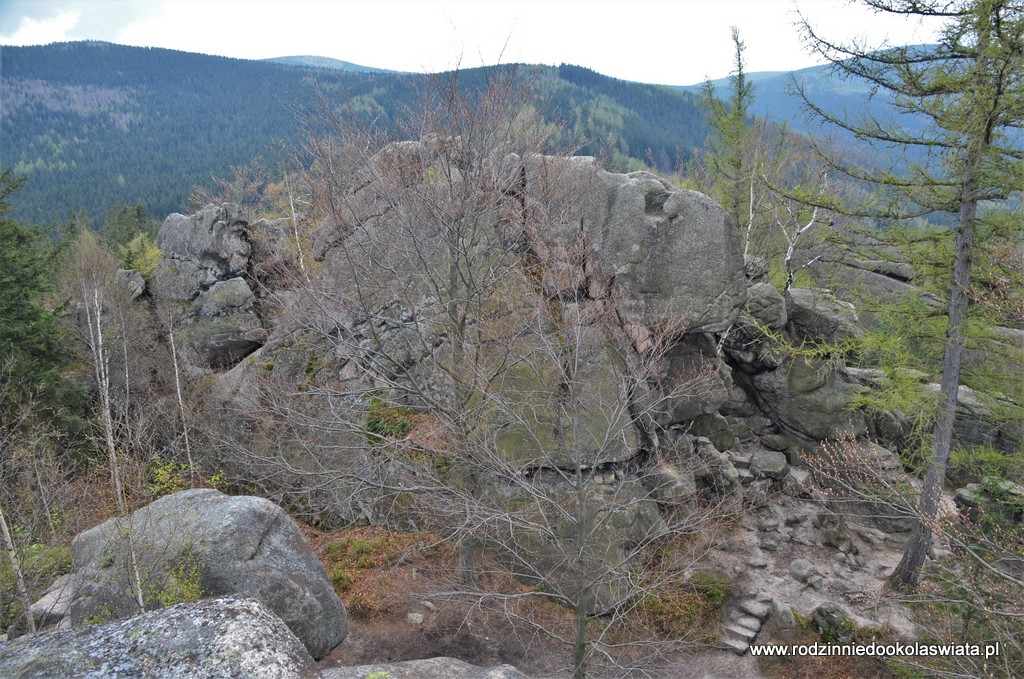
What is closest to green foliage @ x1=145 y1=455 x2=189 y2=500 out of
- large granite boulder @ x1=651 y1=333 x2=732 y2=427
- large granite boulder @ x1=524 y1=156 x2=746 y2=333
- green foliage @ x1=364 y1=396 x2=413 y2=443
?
green foliage @ x1=364 y1=396 x2=413 y2=443

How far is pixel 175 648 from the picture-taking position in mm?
3658

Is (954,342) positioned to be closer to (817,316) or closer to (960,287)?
(960,287)

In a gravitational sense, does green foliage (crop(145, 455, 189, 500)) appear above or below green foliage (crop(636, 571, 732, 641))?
above

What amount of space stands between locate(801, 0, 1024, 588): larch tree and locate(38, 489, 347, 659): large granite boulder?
36.9 feet

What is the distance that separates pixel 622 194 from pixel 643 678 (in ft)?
37.1

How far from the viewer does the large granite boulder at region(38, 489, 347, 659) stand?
8812mm

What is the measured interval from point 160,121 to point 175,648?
209253mm

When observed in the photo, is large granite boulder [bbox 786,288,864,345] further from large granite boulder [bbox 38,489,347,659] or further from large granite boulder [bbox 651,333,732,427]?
large granite boulder [bbox 38,489,347,659]

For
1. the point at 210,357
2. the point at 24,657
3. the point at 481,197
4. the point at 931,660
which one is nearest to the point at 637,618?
the point at 931,660

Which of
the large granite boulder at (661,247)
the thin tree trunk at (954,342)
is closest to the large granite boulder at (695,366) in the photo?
the large granite boulder at (661,247)

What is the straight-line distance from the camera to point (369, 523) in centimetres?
1492

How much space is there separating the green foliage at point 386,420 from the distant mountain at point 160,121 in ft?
213

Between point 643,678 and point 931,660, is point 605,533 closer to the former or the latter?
point 643,678

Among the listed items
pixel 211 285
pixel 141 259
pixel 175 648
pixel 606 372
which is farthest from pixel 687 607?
pixel 141 259
